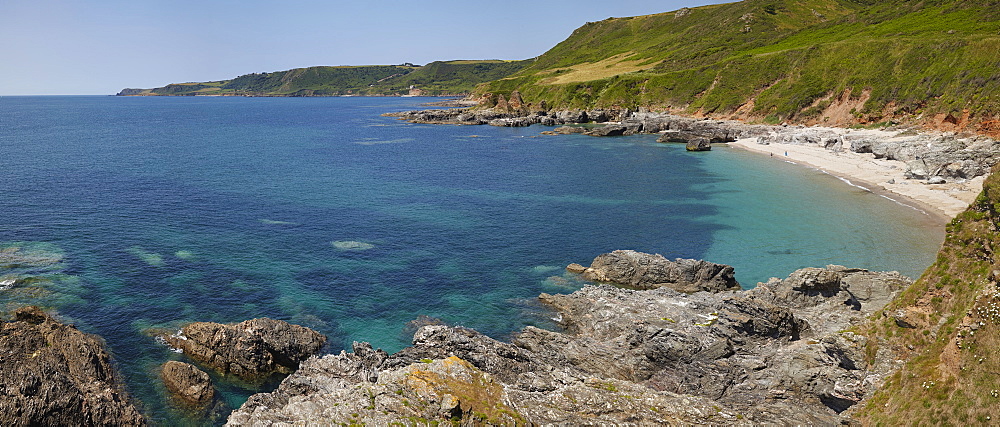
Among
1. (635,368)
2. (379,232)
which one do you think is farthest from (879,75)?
(635,368)

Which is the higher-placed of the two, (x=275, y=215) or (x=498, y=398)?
(x=498, y=398)

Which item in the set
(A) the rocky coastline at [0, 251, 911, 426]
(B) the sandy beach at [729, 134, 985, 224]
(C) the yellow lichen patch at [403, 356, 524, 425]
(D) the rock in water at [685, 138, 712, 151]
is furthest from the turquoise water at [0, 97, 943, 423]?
(C) the yellow lichen patch at [403, 356, 524, 425]

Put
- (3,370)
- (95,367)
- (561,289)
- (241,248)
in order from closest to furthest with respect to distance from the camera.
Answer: (3,370), (95,367), (561,289), (241,248)

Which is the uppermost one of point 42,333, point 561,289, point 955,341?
point 955,341

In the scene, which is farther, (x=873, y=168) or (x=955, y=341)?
(x=873, y=168)

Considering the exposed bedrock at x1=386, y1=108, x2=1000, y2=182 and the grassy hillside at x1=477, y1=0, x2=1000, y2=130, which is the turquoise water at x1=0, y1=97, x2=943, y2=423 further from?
the grassy hillside at x1=477, y1=0, x2=1000, y2=130

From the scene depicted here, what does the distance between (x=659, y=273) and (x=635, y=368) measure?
20.1 metres

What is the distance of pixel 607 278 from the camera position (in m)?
52.6

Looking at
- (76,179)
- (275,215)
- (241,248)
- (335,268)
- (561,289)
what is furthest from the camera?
(76,179)

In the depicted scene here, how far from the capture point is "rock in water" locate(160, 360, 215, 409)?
3281 cm

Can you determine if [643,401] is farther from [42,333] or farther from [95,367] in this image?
[42,333]

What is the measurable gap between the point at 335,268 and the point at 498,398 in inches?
1436

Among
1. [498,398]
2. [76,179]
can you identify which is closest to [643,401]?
[498,398]

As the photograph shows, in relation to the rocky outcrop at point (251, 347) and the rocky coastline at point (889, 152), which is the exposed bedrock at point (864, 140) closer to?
the rocky coastline at point (889, 152)
